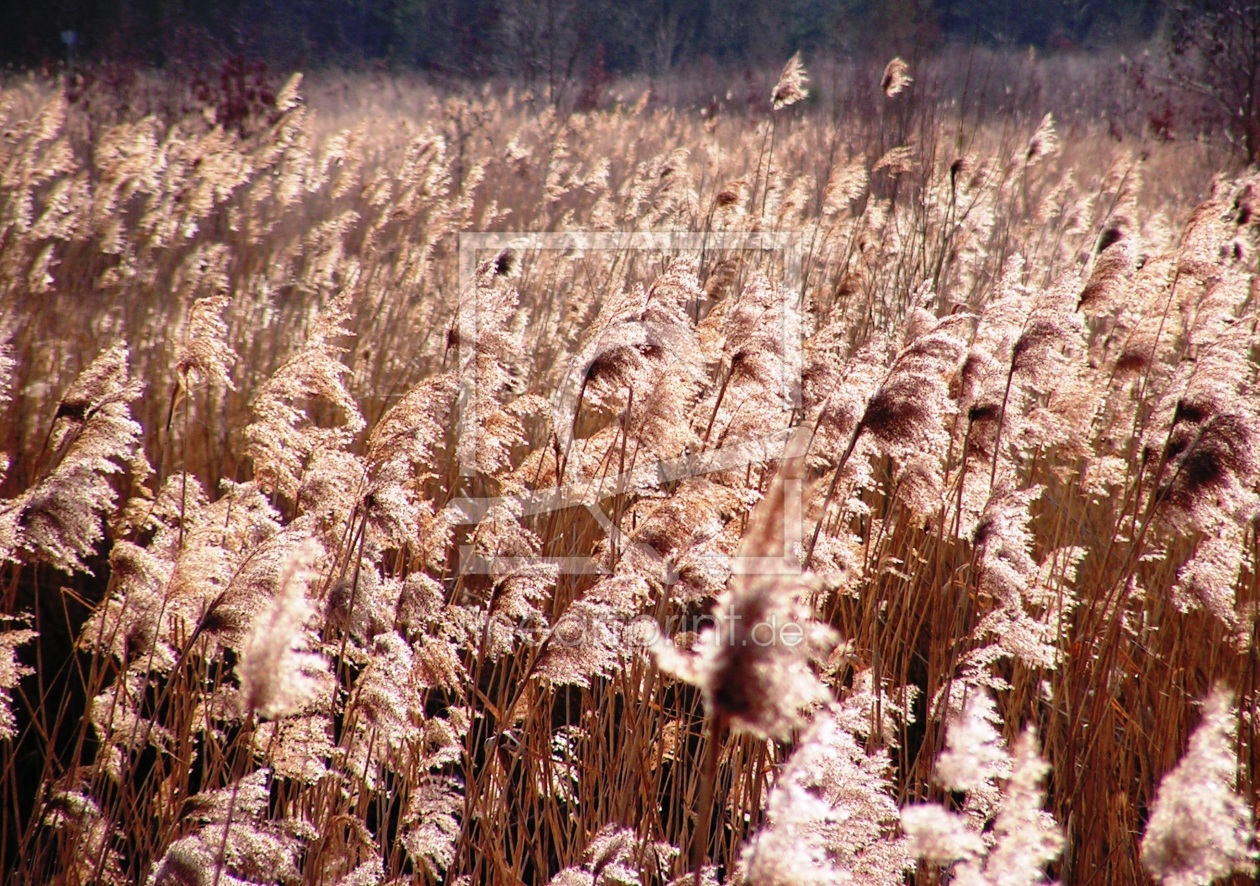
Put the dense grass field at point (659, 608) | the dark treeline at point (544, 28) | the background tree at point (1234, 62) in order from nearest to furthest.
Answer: the dense grass field at point (659, 608) < the background tree at point (1234, 62) < the dark treeline at point (544, 28)

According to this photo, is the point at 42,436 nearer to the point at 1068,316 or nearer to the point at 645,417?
the point at 645,417

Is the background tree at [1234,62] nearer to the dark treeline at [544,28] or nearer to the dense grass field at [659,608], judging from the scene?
the dense grass field at [659,608]

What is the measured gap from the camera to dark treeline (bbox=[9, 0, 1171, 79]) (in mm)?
Result: 25281

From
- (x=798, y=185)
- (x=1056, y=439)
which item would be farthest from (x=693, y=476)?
(x=798, y=185)

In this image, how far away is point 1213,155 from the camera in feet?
43.2

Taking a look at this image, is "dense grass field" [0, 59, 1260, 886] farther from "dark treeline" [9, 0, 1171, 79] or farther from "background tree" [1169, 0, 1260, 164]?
"dark treeline" [9, 0, 1171, 79]

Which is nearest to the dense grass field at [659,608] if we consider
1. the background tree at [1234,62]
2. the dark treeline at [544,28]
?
the background tree at [1234,62]

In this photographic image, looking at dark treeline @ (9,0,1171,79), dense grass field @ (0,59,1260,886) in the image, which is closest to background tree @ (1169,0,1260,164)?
dense grass field @ (0,59,1260,886)

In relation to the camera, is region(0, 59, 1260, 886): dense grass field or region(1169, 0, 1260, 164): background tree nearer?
region(0, 59, 1260, 886): dense grass field

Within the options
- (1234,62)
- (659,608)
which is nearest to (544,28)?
(1234,62)

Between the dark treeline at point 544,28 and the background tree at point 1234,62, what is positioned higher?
the dark treeline at point 544,28

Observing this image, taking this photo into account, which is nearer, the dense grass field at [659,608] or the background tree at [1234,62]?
the dense grass field at [659,608]

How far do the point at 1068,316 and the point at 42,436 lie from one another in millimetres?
3444

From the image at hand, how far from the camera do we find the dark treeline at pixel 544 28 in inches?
995
